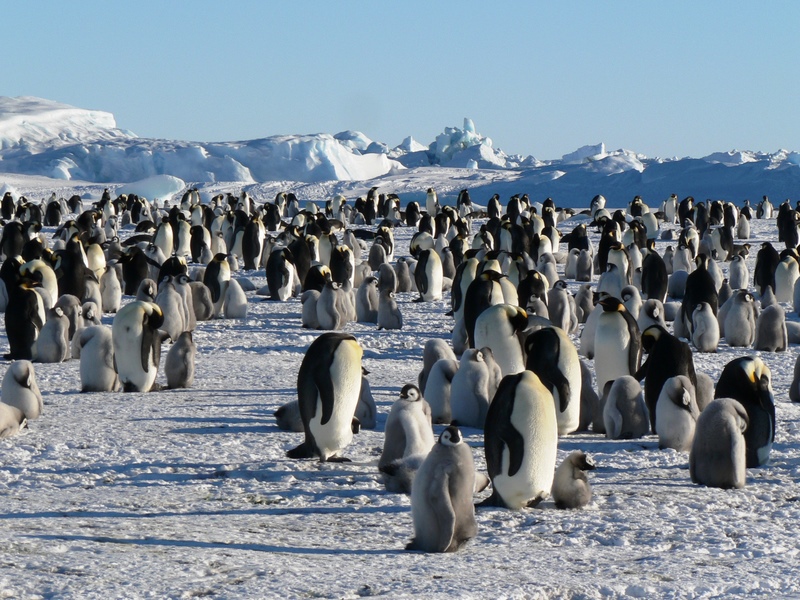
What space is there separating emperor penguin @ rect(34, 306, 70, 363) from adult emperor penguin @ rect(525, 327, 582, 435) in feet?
15.5

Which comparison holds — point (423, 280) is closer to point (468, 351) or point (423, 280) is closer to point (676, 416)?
point (468, 351)

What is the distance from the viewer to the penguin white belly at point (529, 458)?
5590 mm

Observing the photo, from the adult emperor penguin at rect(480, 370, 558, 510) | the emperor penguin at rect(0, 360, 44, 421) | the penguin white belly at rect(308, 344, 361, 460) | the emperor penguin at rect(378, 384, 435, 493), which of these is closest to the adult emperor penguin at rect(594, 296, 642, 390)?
the penguin white belly at rect(308, 344, 361, 460)

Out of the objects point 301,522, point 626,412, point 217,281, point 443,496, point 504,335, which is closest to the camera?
point 443,496

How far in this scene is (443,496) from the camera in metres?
4.73

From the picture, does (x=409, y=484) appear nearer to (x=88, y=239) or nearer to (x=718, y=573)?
(x=718, y=573)

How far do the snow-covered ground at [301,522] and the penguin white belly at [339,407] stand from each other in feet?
0.58

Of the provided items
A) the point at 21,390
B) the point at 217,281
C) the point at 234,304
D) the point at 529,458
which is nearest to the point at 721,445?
the point at 529,458

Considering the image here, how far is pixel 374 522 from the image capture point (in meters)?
5.30

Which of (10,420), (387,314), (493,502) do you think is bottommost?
(493,502)

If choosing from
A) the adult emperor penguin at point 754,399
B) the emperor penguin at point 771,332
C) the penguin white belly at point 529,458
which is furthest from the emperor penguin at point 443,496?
the emperor penguin at point 771,332

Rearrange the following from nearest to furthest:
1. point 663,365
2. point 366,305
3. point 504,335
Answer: point 663,365 → point 504,335 → point 366,305

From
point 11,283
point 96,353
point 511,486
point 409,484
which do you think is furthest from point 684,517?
point 11,283

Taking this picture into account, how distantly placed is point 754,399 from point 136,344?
4.37 metres
